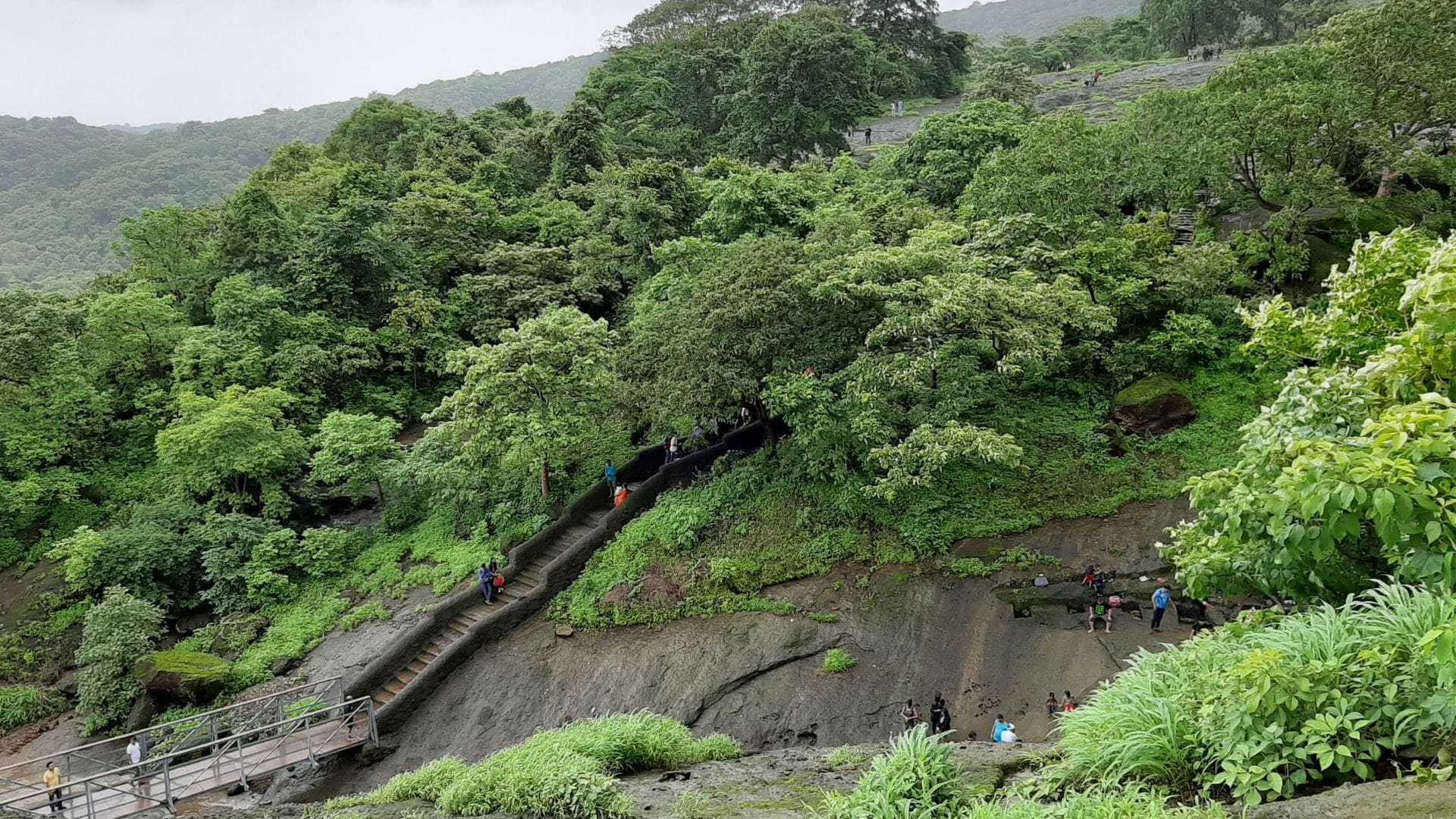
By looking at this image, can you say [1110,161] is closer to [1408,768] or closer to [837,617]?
[837,617]

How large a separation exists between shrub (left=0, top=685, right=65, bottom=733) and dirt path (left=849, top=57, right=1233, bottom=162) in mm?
36819

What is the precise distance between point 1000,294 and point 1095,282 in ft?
17.0

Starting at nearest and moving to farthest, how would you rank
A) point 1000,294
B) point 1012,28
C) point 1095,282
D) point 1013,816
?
point 1013,816 < point 1000,294 < point 1095,282 < point 1012,28

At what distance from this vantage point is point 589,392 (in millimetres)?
18875

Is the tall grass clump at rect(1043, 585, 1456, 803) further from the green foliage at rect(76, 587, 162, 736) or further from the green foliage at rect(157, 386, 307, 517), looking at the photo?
the green foliage at rect(157, 386, 307, 517)

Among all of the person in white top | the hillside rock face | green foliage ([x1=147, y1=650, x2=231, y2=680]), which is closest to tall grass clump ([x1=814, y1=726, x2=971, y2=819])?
the hillside rock face

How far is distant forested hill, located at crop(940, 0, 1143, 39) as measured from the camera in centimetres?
15475

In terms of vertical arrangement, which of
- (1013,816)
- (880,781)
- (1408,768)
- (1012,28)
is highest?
(1012,28)

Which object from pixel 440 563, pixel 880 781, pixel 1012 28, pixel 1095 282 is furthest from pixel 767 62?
pixel 1012 28

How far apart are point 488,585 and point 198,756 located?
22.3 feet

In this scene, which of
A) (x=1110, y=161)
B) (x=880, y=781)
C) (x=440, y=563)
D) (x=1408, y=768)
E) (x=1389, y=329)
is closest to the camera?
(x=1408, y=768)

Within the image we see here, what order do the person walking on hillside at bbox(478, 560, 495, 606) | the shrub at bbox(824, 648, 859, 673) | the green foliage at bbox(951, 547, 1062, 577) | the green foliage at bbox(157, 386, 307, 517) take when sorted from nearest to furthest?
the shrub at bbox(824, 648, 859, 673)
the green foliage at bbox(951, 547, 1062, 577)
the person walking on hillside at bbox(478, 560, 495, 606)
the green foliage at bbox(157, 386, 307, 517)

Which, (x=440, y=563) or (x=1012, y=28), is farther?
(x=1012, y=28)

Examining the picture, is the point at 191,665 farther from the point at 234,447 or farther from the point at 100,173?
the point at 100,173
